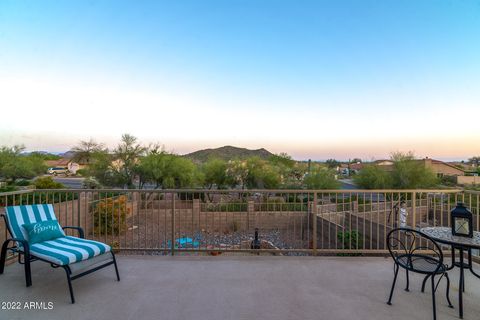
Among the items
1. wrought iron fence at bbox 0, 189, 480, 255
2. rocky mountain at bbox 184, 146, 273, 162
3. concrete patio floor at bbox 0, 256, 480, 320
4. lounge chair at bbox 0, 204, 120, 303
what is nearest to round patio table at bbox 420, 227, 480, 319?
concrete patio floor at bbox 0, 256, 480, 320

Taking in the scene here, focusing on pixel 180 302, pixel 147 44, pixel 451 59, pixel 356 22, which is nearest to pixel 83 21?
pixel 147 44

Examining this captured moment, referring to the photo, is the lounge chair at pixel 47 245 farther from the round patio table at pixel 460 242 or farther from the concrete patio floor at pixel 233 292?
the round patio table at pixel 460 242

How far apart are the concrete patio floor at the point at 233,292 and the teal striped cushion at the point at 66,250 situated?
0.34m

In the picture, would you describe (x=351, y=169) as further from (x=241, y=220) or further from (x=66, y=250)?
(x=66, y=250)

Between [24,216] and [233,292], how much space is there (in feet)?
8.43

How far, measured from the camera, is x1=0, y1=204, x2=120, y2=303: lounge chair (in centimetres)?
242

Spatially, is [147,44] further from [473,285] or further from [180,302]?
[473,285]

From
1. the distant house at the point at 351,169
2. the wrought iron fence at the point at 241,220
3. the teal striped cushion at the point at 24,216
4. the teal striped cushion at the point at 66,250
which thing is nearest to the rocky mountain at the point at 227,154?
the distant house at the point at 351,169

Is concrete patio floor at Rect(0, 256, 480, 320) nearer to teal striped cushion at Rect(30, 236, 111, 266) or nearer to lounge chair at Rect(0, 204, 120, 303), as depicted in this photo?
lounge chair at Rect(0, 204, 120, 303)

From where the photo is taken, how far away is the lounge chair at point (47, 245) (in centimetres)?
242

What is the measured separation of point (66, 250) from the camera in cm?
250

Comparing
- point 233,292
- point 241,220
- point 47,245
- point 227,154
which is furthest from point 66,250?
point 227,154

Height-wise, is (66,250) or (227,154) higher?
(227,154)

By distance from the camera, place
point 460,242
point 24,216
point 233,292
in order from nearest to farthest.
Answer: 1. point 460,242
2. point 233,292
3. point 24,216
